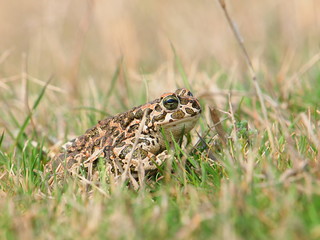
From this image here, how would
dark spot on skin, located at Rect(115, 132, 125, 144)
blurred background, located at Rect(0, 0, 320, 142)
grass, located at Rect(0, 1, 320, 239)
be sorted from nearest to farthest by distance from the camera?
grass, located at Rect(0, 1, 320, 239) < dark spot on skin, located at Rect(115, 132, 125, 144) < blurred background, located at Rect(0, 0, 320, 142)

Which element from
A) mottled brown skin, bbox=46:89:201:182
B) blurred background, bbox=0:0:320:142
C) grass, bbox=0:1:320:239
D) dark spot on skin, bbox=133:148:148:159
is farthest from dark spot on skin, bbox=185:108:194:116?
blurred background, bbox=0:0:320:142

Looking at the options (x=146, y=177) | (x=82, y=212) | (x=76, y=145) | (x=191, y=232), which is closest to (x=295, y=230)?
(x=191, y=232)

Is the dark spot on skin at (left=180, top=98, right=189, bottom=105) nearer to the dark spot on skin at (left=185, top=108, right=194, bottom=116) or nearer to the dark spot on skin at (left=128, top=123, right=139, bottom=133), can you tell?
the dark spot on skin at (left=185, top=108, right=194, bottom=116)

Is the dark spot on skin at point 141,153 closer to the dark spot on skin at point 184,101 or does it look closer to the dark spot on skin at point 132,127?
the dark spot on skin at point 132,127

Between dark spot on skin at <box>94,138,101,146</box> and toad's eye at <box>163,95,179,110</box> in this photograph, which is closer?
toad's eye at <box>163,95,179,110</box>

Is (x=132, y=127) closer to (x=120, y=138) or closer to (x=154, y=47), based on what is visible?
(x=120, y=138)

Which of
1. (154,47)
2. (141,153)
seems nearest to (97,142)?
(141,153)

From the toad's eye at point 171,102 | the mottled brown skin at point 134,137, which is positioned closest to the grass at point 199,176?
the mottled brown skin at point 134,137

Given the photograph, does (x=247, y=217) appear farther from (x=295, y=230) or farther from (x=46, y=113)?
(x=46, y=113)
